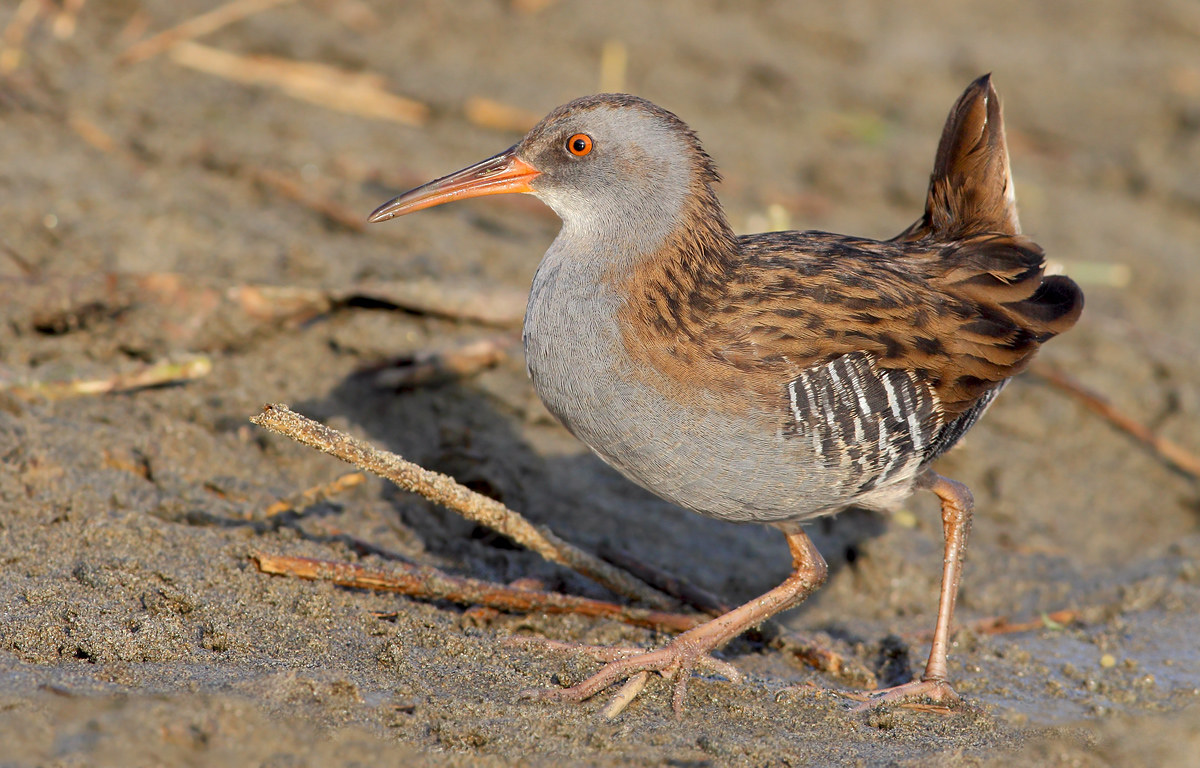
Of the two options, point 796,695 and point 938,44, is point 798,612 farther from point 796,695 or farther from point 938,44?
point 938,44

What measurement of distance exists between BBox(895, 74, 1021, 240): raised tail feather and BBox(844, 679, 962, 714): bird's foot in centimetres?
147

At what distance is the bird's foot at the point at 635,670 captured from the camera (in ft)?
9.68

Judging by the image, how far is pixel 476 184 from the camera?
3594 millimetres

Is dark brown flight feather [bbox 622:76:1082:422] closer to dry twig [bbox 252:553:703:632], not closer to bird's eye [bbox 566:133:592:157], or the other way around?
bird's eye [bbox 566:133:592:157]

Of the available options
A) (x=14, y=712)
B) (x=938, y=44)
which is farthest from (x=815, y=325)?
(x=938, y=44)

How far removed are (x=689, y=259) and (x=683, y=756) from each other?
4.41ft

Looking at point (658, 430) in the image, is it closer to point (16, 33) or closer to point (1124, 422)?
point (1124, 422)

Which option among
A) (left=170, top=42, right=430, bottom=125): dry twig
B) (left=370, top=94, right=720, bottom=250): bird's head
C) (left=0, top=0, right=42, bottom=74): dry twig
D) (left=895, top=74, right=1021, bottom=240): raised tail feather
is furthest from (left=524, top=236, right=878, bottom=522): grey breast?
(left=0, top=0, right=42, bottom=74): dry twig

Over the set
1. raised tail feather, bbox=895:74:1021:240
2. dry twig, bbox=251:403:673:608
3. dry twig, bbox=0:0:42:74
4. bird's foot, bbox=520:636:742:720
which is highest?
raised tail feather, bbox=895:74:1021:240

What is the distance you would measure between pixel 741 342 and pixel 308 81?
4.00 meters

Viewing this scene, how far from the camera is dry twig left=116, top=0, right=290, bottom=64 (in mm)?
6152

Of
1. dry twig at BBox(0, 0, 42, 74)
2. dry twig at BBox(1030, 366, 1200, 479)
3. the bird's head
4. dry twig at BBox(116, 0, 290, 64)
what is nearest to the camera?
the bird's head

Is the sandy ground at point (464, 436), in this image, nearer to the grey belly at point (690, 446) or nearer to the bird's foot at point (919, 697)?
the bird's foot at point (919, 697)

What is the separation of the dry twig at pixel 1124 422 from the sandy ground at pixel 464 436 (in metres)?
0.08
